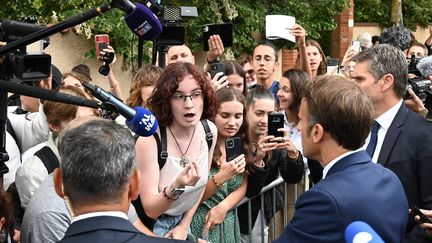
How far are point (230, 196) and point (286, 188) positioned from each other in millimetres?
761

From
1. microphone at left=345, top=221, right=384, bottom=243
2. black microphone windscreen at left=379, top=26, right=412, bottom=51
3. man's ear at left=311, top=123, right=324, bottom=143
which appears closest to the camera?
microphone at left=345, top=221, right=384, bottom=243

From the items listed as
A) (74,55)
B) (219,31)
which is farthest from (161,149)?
(74,55)

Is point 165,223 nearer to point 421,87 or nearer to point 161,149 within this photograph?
point 161,149

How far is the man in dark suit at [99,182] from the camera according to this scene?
2.14 metres

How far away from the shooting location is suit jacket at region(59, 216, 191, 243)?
83.3 inches

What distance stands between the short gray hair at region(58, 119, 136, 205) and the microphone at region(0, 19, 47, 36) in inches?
18.1

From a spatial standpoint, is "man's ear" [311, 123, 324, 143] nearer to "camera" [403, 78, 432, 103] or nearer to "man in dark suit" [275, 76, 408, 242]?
"man in dark suit" [275, 76, 408, 242]

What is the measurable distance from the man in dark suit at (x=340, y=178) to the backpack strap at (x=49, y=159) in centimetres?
137

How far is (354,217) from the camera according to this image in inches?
103

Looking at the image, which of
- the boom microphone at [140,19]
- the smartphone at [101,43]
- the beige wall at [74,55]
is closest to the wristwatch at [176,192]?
the boom microphone at [140,19]

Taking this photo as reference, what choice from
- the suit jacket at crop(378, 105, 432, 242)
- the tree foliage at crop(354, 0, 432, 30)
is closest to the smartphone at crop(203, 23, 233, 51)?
the suit jacket at crop(378, 105, 432, 242)

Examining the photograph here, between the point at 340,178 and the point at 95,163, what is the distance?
1.02 meters

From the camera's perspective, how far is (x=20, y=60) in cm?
251

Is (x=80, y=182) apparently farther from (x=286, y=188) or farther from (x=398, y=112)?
(x=286, y=188)
